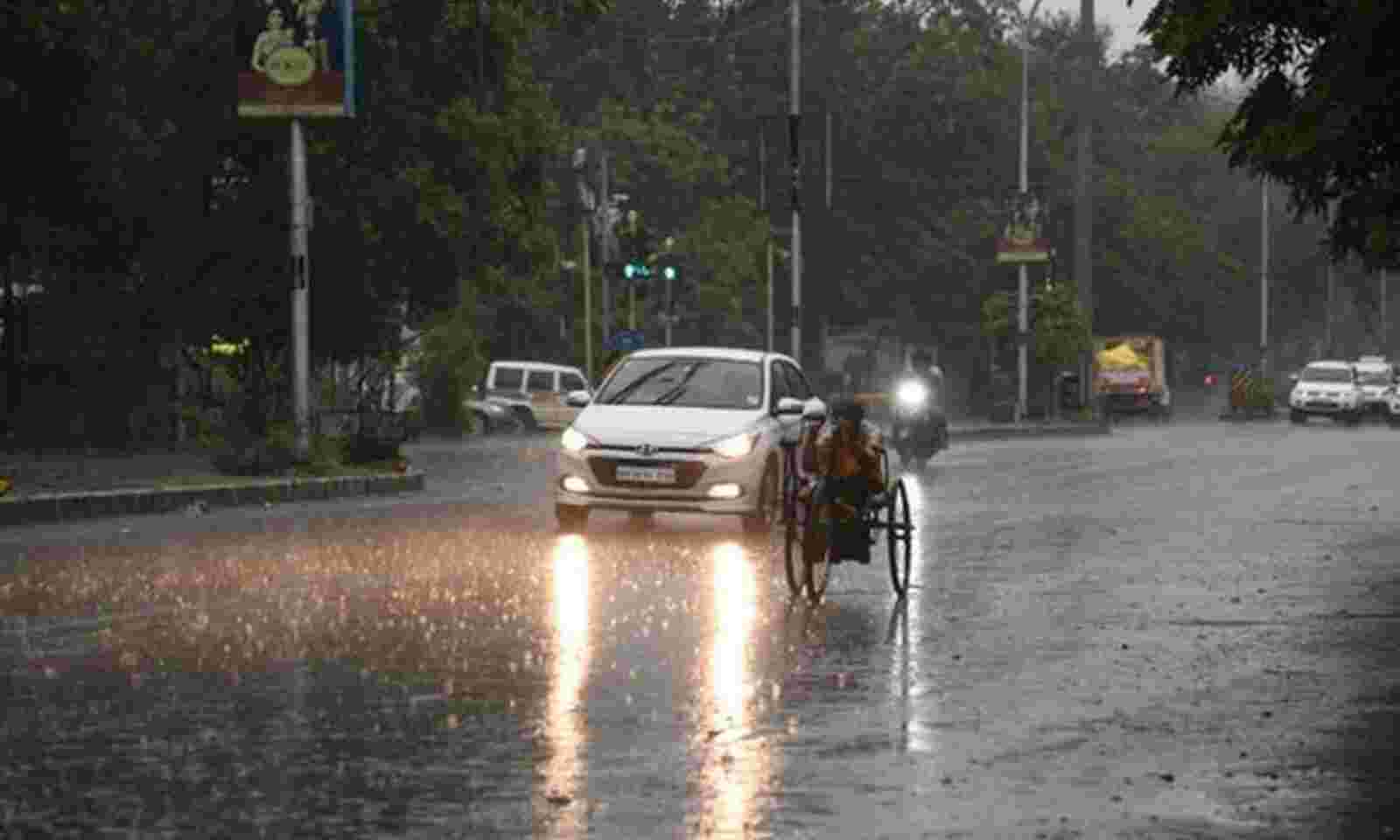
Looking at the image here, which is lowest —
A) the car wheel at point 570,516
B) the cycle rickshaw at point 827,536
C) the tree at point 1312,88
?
the car wheel at point 570,516

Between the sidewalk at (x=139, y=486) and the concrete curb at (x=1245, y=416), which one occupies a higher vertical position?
the sidewalk at (x=139, y=486)

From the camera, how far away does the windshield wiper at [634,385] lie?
93.2ft

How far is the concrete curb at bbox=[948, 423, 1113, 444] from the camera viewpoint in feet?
213

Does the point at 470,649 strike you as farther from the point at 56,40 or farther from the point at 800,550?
the point at 56,40

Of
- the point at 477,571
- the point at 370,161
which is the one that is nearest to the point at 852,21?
the point at 370,161

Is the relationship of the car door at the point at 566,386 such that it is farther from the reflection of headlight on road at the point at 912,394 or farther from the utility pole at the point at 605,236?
the reflection of headlight on road at the point at 912,394

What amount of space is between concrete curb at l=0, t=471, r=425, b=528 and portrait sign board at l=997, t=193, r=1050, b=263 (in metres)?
39.2

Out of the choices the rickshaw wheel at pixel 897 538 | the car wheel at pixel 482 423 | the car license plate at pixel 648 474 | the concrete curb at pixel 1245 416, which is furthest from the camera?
the concrete curb at pixel 1245 416

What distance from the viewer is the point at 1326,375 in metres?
83.0

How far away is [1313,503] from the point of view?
109 ft

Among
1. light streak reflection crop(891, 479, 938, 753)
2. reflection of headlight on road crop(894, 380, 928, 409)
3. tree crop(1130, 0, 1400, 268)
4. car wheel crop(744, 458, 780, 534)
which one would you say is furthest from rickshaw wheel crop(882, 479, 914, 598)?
reflection of headlight on road crop(894, 380, 928, 409)

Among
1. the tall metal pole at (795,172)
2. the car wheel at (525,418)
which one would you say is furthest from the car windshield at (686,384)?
the car wheel at (525,418)

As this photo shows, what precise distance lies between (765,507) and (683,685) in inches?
533

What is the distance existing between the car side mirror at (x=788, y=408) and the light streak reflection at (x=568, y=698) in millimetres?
4957
